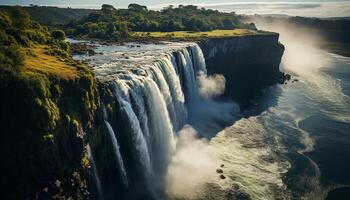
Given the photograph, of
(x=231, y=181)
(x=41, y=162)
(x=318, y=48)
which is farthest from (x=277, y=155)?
(x=318, y=48)

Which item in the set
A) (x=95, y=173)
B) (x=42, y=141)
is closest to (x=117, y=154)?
(x=95, y=173)

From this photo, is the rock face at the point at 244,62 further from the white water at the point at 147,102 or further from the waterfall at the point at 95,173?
the waterfall at the point at 95,173

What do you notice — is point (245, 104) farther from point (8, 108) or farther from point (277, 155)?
point (8, 108)

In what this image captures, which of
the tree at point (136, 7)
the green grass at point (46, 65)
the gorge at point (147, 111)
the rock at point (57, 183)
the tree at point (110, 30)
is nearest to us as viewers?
the rock at point (57, 183)

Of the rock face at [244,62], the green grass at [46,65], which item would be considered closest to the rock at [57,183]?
the green grass at [46,65]

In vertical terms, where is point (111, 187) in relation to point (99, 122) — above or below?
below

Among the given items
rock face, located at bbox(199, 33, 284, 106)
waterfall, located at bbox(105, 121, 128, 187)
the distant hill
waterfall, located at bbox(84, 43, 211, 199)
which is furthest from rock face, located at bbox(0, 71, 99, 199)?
the distant hill

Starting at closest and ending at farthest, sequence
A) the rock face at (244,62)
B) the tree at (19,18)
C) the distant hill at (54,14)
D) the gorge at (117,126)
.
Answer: the gorge at (117,126) < the tree at (19,18) < the rock face at (244,62) < the distant hill at (54,14)
